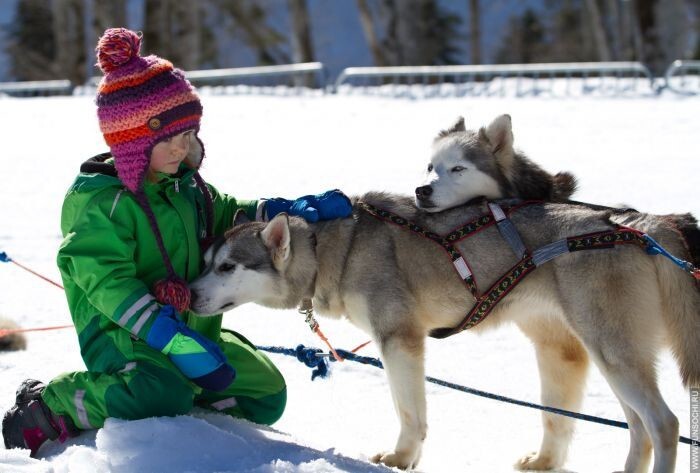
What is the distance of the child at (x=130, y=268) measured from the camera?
12.1 feet

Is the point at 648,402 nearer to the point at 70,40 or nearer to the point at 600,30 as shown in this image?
the point at 600,30

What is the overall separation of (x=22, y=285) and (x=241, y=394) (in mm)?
3580

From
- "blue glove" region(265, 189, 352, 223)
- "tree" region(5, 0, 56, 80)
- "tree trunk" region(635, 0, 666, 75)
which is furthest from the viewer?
"tree" region(5, 0, 56, 80)

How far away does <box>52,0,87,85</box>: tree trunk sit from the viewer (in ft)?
76.3

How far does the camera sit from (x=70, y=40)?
77.8ft

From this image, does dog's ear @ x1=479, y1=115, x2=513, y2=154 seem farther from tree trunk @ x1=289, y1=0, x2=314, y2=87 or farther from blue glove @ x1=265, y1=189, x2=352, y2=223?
tree trunk @ x1=289, y1=0, x2=314, y2=87

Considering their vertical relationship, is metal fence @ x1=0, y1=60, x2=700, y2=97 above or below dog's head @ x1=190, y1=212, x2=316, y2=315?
below

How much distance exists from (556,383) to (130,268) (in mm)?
2051

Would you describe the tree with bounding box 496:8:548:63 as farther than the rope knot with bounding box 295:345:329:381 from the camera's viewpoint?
Yes

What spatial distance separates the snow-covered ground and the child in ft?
0.55

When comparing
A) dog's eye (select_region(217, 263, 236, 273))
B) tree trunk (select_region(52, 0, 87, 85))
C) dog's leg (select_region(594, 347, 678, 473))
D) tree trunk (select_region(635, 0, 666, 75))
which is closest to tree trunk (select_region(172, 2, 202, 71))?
tree trunk (select_region(52, 0, 87, 85))

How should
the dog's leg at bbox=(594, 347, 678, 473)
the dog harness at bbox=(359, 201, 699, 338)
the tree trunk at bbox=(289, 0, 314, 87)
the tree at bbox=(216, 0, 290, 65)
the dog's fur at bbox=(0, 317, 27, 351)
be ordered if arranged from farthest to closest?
1. the tree at bbox=(216, 0, 290, 65)
2. the tree trunk at bbox=(289, 0, 314, 87)
3. the dog's fur at bbox=(0, 317, 27, 351)
4. the dog harness at bbox=(359, 201, 699, 338)
5. the dog's leg at bbox=(594, 347, 678, 473)

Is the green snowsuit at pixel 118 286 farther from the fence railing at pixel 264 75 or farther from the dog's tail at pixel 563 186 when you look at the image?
the fence railing at pixel 264 75

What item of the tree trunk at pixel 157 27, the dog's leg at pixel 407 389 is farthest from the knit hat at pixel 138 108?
the tree trunk at pixel 157 27
